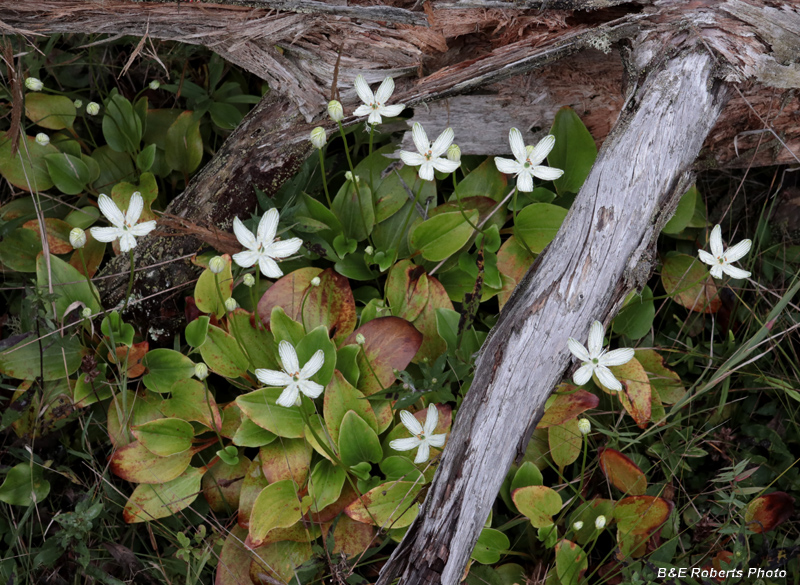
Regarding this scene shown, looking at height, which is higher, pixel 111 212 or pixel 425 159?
pixel 425 159

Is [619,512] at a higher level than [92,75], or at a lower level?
lower

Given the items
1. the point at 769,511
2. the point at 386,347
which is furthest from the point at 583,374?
the point at 769,511

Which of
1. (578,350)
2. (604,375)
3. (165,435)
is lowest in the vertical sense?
(165,435)

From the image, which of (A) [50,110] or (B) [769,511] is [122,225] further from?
(B) [769,511]

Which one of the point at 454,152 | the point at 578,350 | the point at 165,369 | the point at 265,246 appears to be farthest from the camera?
the point at 165,369

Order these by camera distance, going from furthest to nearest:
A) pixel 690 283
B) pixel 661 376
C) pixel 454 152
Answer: pixel 690 283 → pixel 661 376 → pixel 454 152

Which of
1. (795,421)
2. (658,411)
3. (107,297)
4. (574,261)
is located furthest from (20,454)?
(795,421)

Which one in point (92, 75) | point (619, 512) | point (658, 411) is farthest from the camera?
point (92, 75)

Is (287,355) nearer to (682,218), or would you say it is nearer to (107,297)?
(107,297)
